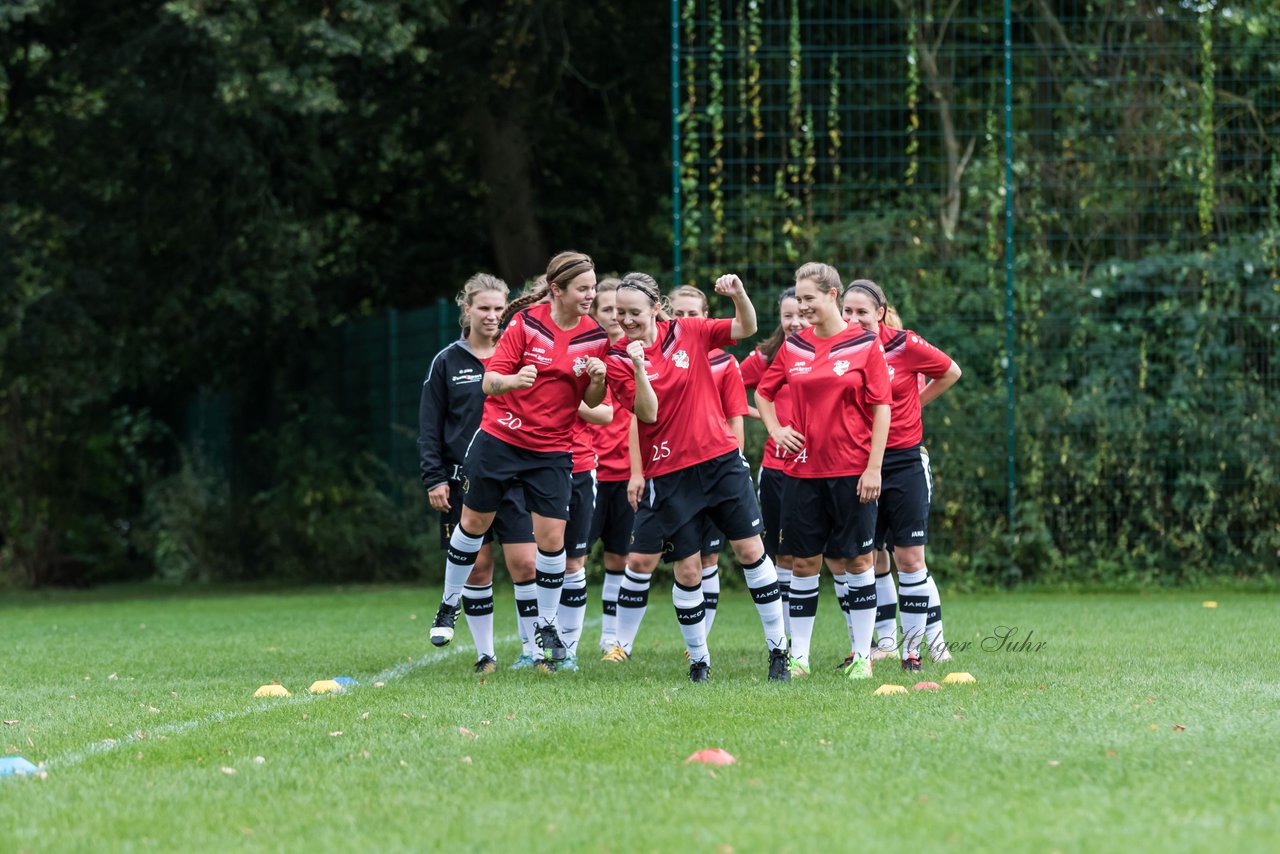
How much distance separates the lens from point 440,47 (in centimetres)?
1888

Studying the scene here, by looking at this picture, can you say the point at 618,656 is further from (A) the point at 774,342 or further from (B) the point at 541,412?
(A) the point at 774,342

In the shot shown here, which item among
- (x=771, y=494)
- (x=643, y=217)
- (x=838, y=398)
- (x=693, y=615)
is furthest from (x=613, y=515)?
(x=643, y=217)

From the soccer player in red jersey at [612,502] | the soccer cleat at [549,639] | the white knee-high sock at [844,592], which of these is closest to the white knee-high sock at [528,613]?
the soccer cleat at [549,639]

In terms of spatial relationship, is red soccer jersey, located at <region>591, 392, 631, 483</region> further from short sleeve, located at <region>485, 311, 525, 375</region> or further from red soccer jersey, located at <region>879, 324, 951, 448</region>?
red soccer jersey, located at <region>879, 324, 951, 448</region>

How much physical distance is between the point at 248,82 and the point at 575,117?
19.2 ft

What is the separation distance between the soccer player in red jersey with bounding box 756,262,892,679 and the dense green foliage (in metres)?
7.04

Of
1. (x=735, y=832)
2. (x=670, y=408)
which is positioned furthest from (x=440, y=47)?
(x=735, y=832)

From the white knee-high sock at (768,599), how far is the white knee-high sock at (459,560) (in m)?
1.48

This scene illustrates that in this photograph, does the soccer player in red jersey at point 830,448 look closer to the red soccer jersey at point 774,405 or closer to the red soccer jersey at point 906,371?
the red soccer jersey at point 774,405

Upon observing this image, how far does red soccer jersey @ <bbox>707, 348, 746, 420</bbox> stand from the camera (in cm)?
870

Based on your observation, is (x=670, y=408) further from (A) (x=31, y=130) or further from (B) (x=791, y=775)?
(A) (x=31, y=130)

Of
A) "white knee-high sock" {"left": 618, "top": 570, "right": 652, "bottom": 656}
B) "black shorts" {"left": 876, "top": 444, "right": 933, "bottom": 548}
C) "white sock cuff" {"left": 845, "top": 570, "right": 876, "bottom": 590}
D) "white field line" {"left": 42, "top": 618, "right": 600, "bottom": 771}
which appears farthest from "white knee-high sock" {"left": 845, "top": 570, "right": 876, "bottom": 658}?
"white field line" {"left": 42, "top": 618, "right": 600, "bottom": 771}

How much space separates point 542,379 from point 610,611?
2.07 m

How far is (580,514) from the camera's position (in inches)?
370
